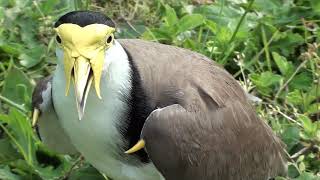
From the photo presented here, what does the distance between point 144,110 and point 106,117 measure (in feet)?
0.49

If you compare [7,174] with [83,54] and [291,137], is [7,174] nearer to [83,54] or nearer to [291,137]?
[83,54]

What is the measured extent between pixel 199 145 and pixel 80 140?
45 centimetres

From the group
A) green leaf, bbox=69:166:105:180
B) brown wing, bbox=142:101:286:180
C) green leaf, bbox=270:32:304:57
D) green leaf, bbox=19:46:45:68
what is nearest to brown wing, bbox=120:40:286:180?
brown wing, bbox=142:101:286:180

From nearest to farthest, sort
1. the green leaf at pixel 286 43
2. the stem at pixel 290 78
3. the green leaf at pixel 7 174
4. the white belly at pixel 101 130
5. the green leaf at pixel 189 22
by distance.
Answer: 1. the white belly at pixel 101 130
2. the green leaf at pixel 7 174
3. the stem at pixel 290 78
4. the green leaf at pixel 189 22
5. the green leaf at pixel 286 43

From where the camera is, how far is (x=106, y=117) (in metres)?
3.54

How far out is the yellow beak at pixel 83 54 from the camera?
10.7 ft

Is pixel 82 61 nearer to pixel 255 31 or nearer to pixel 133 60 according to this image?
pixel 133 60

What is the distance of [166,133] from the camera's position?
138 inches

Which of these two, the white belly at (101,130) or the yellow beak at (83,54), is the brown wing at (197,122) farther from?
the yellow beak at (83,54)

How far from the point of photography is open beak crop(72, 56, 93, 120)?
325cm

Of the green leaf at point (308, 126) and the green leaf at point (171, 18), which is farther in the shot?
the green leaf at point (171, 18)

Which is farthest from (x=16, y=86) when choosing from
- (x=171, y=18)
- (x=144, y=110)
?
(x=144, y=110)

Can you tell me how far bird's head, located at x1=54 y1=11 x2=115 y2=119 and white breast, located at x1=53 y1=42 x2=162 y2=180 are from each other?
0.25 feet

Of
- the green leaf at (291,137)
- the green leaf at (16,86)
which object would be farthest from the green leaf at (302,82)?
the green leaf at (16,86)
